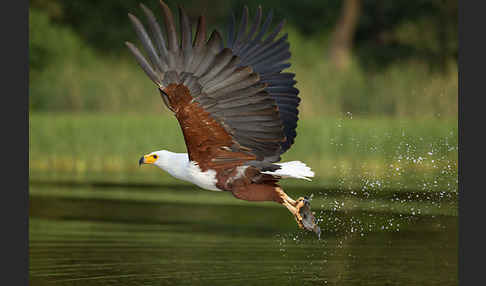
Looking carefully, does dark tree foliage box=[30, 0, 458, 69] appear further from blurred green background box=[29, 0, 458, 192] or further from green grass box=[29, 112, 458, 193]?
green grass box=[29, 112, 458, 193]

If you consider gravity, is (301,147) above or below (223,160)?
above

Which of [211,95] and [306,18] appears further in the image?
[306,18]

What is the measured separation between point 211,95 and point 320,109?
10.6 m

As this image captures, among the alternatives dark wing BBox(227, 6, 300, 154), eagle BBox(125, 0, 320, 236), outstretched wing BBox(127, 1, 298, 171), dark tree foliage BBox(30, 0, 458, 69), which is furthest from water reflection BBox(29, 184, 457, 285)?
dark tree foliage BBox(30, 0, 458, 69)

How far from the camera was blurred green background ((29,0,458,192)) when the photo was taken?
586 inches

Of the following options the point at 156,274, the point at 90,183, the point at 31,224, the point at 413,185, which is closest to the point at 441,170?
the point at 413,185

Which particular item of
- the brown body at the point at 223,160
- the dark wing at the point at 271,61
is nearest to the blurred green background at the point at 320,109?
the dark wing at the point at 271,61

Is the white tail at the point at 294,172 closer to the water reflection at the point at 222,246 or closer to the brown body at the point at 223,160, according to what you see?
the brown body at the point at 223,160

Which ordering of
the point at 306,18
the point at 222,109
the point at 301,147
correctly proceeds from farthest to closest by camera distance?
the point at 306,18 → the point at 301,147 → the point at 222,109

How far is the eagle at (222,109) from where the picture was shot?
657 centimetres

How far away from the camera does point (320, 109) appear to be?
56.6ft

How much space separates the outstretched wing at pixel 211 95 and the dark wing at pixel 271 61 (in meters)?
0.60

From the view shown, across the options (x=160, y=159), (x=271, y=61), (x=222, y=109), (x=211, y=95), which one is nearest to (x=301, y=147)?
(x=271, y=61)

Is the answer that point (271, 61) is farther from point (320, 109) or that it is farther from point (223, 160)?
point (320, 109)
